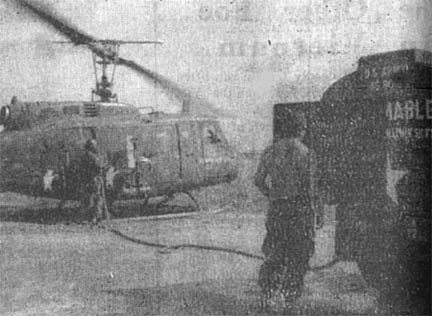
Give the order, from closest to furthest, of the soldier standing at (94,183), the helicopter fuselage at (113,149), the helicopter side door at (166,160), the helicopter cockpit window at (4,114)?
the helicopter cockpit window at (4,114)
the helicopter fuselage at (113,149)
the soldier standing at (94,183)
the helicopter side door at (166,160)

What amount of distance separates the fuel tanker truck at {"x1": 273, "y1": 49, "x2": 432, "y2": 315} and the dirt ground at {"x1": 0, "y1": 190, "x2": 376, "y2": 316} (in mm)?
282

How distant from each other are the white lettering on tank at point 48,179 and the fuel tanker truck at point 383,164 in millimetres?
2937

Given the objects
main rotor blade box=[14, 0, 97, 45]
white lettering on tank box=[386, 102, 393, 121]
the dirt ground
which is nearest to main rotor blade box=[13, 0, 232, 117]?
main rotor blade box=[14, 0, 97, 45]

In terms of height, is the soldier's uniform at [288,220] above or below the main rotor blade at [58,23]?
below

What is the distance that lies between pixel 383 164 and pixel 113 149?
3177 mm

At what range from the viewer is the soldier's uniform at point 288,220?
435 centimetres

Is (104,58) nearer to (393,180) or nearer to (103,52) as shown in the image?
(103,52)

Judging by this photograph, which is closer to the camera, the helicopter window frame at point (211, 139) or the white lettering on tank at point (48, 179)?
the helicopter window frame at point (211, 139)

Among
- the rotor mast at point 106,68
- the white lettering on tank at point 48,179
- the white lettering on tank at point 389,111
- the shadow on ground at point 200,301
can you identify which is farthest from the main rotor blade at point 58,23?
the white lettering on tank at point 48,179

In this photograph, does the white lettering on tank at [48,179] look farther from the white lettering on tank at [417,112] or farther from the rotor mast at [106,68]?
the white lettering on tank at [417,112]

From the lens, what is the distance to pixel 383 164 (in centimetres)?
444

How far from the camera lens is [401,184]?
4379 millimetres

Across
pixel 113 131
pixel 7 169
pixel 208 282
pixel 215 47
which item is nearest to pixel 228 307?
pixel 208 282

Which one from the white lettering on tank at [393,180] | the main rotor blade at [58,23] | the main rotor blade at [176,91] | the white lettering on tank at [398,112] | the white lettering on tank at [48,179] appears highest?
the main rotor blade at [58,23]
